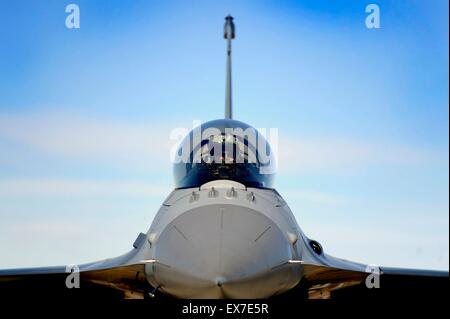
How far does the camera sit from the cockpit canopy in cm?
965

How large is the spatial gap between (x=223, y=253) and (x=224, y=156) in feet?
9.15

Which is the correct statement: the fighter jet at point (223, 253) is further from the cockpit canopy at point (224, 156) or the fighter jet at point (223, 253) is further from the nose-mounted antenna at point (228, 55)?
the nose-mounted antenna at point (228, 55)

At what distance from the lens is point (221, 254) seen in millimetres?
7180

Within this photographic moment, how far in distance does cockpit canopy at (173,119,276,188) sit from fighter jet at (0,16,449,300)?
0.7 inches

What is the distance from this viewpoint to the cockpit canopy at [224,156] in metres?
9.65

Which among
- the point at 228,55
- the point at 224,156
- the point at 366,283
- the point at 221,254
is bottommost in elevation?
the point at 366,283

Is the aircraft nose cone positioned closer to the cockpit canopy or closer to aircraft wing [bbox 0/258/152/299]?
Result: aircraft wing [bbox 0/258/152/299]
